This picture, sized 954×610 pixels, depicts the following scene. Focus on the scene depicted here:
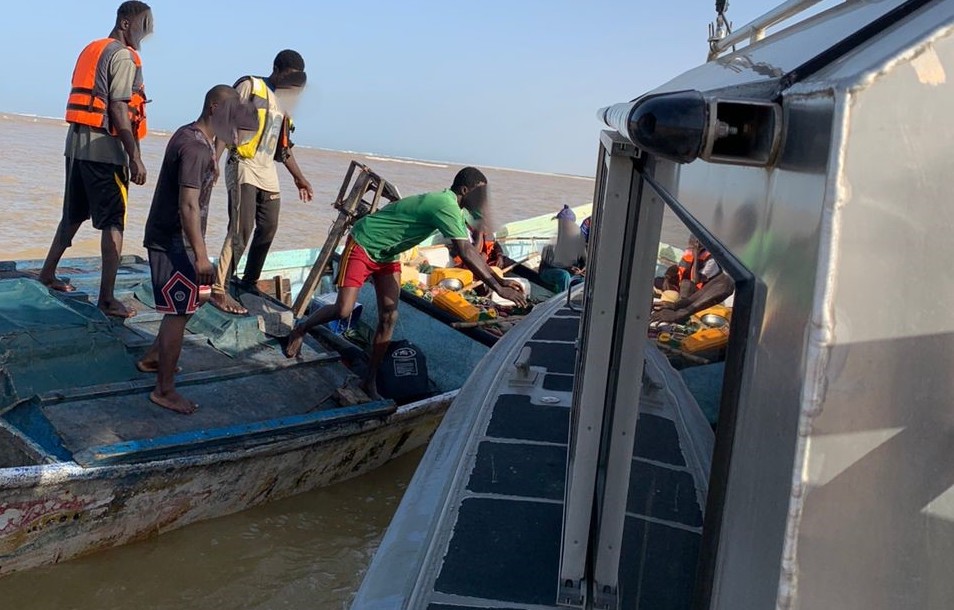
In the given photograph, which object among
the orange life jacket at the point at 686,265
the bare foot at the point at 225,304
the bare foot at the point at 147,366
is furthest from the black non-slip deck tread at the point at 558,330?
the orange life jacket at the point at 686,265

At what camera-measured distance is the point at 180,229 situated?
412 cm

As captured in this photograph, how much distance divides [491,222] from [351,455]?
193cm

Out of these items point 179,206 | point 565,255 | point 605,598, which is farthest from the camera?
point 565,255

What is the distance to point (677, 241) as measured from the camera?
1.42 meters

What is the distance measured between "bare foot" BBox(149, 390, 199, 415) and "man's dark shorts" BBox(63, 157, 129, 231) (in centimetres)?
135

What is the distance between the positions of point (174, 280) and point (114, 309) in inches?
46.2

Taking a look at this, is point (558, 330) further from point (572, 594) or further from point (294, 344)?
point (572, 594)

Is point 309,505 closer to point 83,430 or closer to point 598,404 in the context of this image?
point 83,430

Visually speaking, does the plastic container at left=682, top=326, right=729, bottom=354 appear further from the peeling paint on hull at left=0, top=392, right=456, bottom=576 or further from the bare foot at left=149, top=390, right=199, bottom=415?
the bare foot at left=149, top=390, right=199, bottom=415

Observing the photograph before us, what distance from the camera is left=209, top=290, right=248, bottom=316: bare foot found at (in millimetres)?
5406

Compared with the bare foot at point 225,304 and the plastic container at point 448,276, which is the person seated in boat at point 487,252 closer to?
the plastic container at point 448,276

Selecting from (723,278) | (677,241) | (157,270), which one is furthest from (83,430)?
(723,278)

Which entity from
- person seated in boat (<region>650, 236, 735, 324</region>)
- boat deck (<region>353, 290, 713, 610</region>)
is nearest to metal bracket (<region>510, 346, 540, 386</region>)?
boat deck (<region>353, 290, 713, 610</region>)

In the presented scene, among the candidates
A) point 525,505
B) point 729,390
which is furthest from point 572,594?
point 729,390
